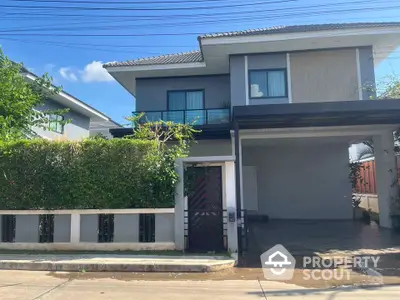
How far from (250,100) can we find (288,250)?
6972 mm

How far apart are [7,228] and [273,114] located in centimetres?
800

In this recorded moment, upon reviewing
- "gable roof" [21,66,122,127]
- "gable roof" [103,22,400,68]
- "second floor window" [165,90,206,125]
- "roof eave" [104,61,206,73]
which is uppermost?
"gable roof" [103,22,400,68]

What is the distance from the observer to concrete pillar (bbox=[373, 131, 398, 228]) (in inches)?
553

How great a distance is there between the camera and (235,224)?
30.2 ft

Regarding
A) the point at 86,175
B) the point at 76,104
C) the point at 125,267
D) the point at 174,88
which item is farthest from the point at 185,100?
the point at 125,267

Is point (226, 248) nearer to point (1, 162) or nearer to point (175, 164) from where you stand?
point (175, 164)

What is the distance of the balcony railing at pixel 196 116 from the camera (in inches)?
615

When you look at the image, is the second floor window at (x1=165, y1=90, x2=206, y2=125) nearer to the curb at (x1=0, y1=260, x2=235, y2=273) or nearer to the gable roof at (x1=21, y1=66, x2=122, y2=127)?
the gable roof at (x1=21, y1=66, x2=122, y2=127)

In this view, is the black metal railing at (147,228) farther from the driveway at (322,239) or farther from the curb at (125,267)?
the driveway at (322,239)

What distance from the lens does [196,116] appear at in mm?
15906

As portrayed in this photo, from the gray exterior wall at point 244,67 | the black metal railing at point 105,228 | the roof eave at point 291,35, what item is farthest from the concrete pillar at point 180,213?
the roof eave at point 291,35

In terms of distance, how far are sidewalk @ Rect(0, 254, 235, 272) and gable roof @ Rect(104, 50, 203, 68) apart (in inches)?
400

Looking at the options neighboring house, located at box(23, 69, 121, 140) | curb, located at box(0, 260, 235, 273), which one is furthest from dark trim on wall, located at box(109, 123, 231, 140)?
curb, located at box(0, 260, 235, 273)

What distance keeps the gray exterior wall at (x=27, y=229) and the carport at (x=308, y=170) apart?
18.0 ft
